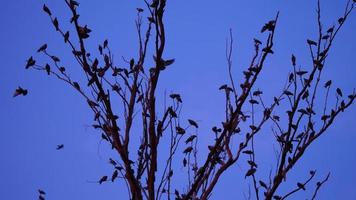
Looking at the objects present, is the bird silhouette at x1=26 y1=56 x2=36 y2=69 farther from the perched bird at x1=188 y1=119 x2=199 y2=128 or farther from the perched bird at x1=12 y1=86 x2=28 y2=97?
the perched bird at x1=188 y1=119 x2=199 y2=128

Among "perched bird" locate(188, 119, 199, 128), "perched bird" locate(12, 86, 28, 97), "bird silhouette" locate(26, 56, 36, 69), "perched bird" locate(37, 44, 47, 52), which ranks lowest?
"perched bird" locate(188, 119, 199, 128)

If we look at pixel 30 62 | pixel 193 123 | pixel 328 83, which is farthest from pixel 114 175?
pixel 328 83

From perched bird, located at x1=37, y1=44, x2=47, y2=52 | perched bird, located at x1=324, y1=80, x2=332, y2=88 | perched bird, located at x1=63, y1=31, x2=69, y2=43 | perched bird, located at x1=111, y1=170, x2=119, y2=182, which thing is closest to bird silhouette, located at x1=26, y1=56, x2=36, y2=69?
perched bird, located at x1=37, y1=44, x2=47, y2=52

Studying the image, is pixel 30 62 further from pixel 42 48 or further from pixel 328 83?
pixel 328 83

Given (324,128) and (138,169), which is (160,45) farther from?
(324,128)

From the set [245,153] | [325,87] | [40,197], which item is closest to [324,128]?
[245,153]

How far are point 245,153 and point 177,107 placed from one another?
2.44 feet

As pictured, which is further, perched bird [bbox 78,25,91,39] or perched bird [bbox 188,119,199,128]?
perched bird [bbox 188,119,199,128]

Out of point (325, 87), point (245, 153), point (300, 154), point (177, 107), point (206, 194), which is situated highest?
point (325, 87)

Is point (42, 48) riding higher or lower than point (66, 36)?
higher

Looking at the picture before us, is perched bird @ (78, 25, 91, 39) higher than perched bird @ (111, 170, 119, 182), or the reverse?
perched bird @ (78, 25, 91, 39)

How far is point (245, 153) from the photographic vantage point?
325cm

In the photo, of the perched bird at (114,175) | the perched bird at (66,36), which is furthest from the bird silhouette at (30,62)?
the perched bird at (114,175)

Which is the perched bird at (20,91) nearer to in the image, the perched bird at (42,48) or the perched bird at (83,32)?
the perched bird at (42,48)
